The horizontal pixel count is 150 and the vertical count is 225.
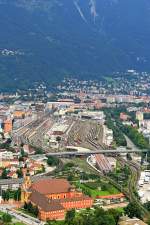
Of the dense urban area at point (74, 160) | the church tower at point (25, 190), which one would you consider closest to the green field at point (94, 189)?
the dense urban area at point (74, 160)

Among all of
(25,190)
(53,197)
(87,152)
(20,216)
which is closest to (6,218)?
(20,216)

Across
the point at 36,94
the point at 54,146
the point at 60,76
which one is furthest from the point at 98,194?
the point at 60,76

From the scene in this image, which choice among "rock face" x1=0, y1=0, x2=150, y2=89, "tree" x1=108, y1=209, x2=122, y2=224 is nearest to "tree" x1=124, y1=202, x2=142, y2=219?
"tree" x1=108, y1=209, x2=122, y2=224

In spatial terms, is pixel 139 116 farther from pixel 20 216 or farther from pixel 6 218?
pixel 6 218

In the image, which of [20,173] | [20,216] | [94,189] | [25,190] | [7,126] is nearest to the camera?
[20,216]

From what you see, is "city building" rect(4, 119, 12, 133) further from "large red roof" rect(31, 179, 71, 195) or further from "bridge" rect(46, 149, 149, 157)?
"large red roof" rect(31, 179, 71, 195)
